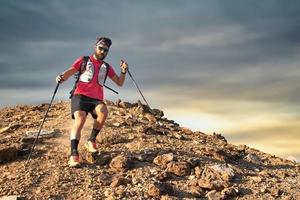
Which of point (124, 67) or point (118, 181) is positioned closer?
point (118, 181)

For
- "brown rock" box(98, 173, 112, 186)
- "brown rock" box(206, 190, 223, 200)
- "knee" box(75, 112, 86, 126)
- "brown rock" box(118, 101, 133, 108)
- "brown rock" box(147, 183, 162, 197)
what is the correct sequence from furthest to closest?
"brown rock" box(118, 101, 133, 108), "knee" box(75, 112, 86, 126), "brown rock" box(98, 173, 112, 186), "brown rock" box(206, 190, 223, 200), "brown rock" box(147, 183, 162, 197)

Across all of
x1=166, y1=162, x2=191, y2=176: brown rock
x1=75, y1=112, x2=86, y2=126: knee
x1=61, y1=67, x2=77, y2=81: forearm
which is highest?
x1=61, y1=67, x2=77, y2=81: forearm

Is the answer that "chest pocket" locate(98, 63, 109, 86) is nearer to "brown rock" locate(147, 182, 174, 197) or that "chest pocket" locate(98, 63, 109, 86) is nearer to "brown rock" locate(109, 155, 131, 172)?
"brown rock" locate(109, 155, 131, 172)

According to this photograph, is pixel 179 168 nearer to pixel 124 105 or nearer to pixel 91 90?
pixel 91 90

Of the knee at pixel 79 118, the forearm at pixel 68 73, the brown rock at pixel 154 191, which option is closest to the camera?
the brown rock at pixel 154 191

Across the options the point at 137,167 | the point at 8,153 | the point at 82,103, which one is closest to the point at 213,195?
the point at 137,167

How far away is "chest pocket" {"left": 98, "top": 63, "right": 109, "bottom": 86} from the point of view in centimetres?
1221

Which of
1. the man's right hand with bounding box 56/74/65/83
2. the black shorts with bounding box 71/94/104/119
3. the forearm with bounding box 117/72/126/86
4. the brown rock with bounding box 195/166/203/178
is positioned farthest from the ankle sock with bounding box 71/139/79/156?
the brown rock with bounding box 195/166/203/178

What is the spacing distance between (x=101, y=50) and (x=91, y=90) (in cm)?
97

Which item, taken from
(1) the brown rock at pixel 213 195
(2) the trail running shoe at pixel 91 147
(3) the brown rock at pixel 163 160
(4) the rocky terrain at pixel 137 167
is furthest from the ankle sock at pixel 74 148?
(1) the brown rock at pixel 213 195

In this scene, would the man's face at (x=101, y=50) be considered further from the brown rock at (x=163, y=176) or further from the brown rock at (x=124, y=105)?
the brown rock at (x=124, y=105)

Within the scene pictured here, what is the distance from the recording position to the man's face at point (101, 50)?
12195 millimetres

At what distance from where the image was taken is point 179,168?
11367 millimetres

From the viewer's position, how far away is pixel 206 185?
10.8m
